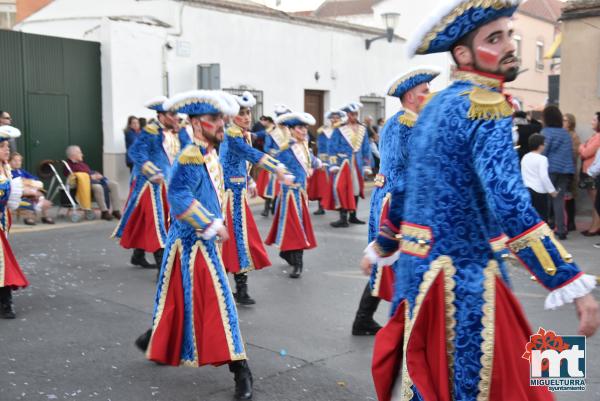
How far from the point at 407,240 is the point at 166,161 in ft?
16.9

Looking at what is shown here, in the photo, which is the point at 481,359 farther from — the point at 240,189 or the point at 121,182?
the point at 121,182

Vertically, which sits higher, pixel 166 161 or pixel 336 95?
pixel 336 95

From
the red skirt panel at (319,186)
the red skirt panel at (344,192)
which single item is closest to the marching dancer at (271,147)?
the red skirt panel at (319,186)

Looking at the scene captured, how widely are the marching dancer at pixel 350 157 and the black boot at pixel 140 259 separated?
4.44 m

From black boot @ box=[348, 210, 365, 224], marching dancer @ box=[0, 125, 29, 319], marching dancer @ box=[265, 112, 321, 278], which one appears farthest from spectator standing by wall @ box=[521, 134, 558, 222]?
marching dancer @ box=[0, 125, 29, 319]

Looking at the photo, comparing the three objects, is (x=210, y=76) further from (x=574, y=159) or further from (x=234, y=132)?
(x=234, y=132)

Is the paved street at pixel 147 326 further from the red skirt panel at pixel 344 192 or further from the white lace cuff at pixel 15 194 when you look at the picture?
the red skirt panel at pixel 344 192

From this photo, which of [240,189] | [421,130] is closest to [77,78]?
[240,189]

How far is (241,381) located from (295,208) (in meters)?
3.84

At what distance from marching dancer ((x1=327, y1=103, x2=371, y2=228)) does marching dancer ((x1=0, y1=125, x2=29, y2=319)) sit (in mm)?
6622

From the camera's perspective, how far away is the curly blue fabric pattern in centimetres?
239

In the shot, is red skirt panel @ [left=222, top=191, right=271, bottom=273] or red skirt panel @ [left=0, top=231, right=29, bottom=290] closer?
red skirt panel @ [left=0, top=231, right=29, bottom=290]

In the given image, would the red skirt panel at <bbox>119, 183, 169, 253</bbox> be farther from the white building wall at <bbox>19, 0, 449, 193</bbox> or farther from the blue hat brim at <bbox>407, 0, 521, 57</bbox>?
the white building wall at <bbox>19, 0, 449, 193</bbox>

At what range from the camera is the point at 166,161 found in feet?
24.5
